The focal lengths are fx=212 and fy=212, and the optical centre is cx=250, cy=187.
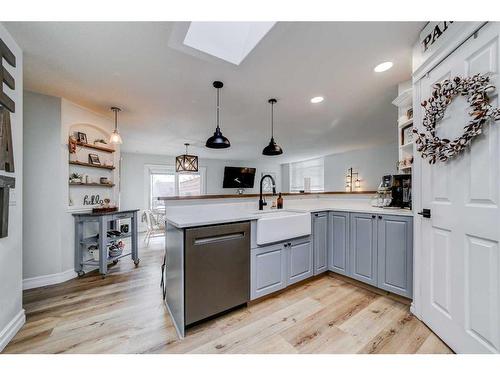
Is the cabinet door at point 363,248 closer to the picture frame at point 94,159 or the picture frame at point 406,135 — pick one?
the picture frame at point 406,135

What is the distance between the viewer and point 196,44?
5.71ft

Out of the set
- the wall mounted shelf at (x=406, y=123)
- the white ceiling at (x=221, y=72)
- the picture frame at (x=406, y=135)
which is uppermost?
the white ceiling at (x=221, y=72)

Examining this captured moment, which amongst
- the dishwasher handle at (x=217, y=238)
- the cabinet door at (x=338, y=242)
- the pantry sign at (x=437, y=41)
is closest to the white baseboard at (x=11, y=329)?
the dishwasher handle at (x=217, y=238)

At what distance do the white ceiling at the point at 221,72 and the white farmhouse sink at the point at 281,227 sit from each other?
1442mm

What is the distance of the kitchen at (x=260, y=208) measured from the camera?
4.45 ft

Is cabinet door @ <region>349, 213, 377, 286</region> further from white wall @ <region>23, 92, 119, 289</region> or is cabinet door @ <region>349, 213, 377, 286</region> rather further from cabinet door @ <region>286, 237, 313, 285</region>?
white wall @ <region>23, 92, 119, 289</region>

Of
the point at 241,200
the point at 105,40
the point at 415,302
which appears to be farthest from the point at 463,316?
the point at 105,40

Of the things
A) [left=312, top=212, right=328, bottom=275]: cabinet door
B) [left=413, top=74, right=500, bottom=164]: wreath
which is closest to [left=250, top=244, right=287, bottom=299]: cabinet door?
[left=312, top=212, right=328, bottom=275]: cabinet door

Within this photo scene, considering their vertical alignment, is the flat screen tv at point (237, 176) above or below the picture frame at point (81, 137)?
below

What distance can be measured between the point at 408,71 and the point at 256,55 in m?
1.53

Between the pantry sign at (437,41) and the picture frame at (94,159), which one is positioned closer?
the pantry sign at (437,41)

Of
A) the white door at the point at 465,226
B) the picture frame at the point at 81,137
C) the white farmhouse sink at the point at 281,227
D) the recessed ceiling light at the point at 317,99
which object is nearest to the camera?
the white door at the point at 465,226

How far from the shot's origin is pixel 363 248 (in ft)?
7.46

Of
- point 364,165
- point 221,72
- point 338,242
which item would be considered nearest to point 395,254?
point 338,242
